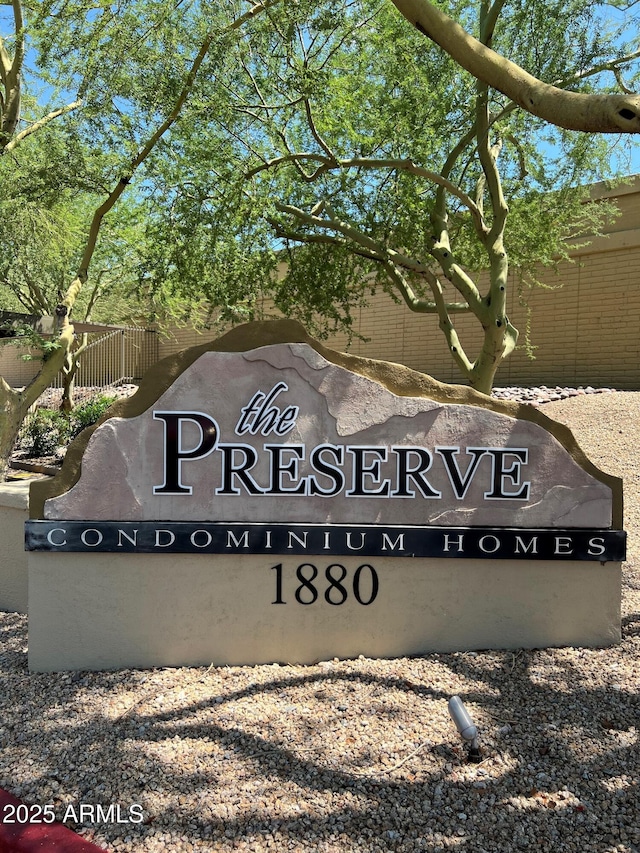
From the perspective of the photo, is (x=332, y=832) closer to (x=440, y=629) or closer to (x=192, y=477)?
(x=440, y=629)

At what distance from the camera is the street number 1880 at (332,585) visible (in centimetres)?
456

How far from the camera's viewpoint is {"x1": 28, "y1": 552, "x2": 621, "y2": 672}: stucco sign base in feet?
14.7

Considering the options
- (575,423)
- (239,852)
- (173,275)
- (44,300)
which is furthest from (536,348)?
(239,852)

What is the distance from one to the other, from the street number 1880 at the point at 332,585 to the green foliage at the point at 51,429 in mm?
9394

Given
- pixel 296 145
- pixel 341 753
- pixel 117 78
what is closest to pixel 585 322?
pixel 296 145

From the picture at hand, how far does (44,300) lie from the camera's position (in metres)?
18.9

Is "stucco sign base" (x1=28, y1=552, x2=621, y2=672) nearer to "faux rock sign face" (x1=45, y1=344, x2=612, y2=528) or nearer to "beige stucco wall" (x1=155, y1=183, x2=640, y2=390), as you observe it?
"faux rock sign face" (x1=45, y1=344, x2=612, y2=528)

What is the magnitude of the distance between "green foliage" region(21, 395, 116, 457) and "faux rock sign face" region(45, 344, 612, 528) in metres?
9.04

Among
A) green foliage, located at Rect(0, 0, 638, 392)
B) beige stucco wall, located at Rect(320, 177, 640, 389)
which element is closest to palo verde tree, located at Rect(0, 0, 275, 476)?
green foliage, located at Rect(0, 0, 638, 392)

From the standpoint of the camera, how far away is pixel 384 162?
8539mm

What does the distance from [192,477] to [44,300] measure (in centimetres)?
1626

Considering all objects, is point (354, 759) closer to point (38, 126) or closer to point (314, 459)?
point (314, 459)

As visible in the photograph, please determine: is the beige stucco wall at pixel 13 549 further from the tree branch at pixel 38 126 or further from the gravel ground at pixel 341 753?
the tree branch at pixel 38 126

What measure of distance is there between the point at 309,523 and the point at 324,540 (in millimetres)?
147
